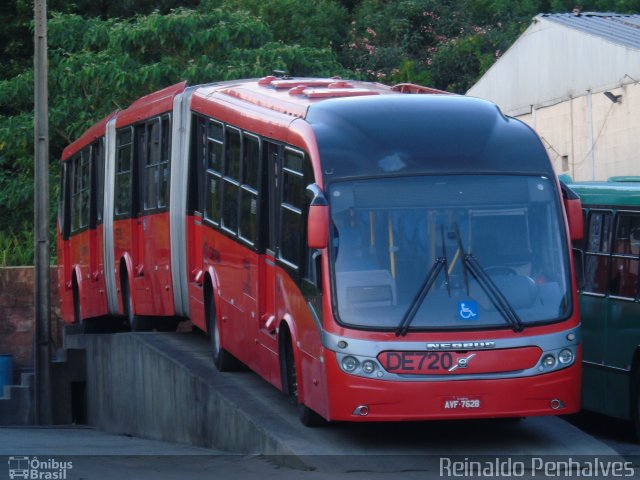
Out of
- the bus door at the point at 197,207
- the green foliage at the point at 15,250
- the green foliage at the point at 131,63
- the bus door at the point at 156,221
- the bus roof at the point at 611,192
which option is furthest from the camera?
the green foliage at the point at 15,250

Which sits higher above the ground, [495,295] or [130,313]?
[495,295]

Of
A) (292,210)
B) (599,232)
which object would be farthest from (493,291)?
(599,232)

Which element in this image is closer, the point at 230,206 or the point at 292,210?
the point at 292,210

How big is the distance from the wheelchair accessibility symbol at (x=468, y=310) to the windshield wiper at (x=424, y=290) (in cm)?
15

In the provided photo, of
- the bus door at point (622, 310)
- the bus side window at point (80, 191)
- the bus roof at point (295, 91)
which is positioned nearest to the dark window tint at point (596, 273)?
the bus door at point (622, 310)

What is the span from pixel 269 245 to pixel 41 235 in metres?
10.9

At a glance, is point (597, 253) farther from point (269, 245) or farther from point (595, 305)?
point (269, 245)

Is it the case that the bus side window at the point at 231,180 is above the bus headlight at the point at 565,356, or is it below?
above

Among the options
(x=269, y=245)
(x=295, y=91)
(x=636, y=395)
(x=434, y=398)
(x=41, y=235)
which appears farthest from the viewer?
(x=41, y=235)

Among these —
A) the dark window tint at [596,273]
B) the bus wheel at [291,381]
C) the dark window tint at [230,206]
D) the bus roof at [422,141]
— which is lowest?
the bus wheel at [291,381]

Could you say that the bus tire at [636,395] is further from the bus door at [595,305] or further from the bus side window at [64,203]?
the bus side window at [64,203]

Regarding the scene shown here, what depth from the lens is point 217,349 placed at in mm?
15695

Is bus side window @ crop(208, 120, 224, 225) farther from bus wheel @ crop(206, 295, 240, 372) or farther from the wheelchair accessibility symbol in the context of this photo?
the wheelchair accessibility symbol

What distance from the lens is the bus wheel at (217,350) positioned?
15422mm
